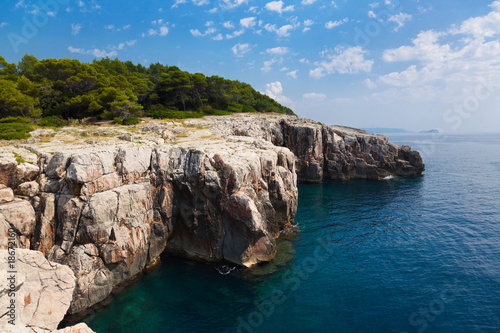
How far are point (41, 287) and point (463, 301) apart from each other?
3052 cm

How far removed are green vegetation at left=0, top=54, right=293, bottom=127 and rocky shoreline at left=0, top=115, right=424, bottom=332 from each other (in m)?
9.79

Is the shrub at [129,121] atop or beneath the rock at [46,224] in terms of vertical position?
atop

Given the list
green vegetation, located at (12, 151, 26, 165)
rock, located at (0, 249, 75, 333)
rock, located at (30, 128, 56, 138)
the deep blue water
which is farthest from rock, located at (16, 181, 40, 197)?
rock, located at (30, 128, 56, 138)

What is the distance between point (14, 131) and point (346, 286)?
138 feet

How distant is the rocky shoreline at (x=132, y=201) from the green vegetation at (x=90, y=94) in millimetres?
9785

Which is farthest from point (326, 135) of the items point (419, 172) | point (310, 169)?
point (419, 172)

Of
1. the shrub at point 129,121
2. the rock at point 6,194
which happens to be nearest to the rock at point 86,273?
the rock at point 6,194

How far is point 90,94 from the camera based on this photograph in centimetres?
4825

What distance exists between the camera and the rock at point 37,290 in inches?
477

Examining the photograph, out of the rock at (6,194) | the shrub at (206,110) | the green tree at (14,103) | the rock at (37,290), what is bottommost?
the rock at (37,290)

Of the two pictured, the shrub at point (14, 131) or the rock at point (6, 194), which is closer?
the rock at point (6, 194)

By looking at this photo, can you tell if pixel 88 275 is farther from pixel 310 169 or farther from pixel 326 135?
pixel 326 135

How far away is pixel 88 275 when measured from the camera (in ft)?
68.4

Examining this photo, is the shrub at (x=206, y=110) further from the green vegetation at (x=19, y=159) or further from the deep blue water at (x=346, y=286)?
the green vegetation at (x=19, y=159)
